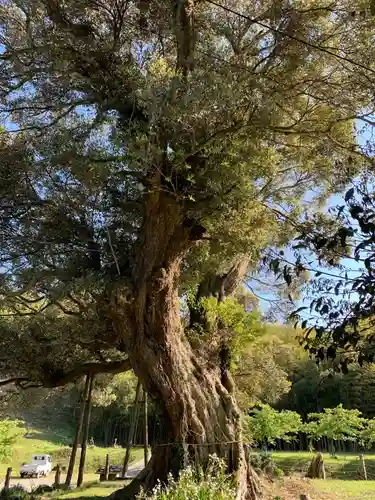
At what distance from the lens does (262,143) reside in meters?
6.38

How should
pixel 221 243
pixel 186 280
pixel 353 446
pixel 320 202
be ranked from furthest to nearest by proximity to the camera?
pixel 353 446, pixel 320 202, pixel 186 280, pixel 221 243

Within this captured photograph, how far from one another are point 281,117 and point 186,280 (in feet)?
11.7

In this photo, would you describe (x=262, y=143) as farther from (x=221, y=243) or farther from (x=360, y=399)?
(x=360, y=399)

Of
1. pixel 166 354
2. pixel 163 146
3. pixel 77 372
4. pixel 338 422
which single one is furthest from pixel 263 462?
pixel 338 422

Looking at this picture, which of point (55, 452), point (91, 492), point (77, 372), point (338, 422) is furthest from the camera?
point (55, 452)

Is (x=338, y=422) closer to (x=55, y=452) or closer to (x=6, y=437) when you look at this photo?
(x=6, y=437)

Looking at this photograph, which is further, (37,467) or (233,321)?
(37,467)

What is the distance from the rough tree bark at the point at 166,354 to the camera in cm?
646

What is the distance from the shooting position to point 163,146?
18.6 ft

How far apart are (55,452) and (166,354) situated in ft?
74.8

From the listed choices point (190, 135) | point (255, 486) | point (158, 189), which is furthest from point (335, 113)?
point (255, 486)

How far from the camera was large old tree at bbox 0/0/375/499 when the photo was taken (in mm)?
5711

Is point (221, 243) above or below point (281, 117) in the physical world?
below

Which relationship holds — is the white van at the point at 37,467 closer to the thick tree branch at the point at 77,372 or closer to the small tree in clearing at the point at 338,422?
the thick tree branch at the point at 77,372
